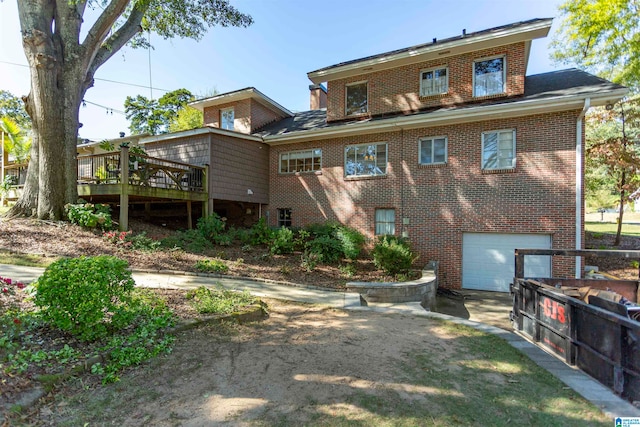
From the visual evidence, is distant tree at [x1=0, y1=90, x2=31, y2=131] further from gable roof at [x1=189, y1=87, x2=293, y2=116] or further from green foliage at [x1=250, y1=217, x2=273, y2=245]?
green foliage at [x1=250, y1=217, x2=273, y2=245]

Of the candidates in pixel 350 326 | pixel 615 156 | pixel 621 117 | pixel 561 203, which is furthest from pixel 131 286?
pixel 621 117

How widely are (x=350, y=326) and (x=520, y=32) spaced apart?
10.5 metres

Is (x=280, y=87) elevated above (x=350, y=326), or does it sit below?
above

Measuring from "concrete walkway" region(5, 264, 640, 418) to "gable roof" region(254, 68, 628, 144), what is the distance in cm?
582

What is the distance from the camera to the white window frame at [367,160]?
37.2 feet

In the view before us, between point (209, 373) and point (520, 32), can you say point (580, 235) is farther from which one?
point (209, 373)

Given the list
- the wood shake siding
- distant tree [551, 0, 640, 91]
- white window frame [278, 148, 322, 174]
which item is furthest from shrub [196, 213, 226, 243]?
distant tree [551, 0, 640, 91]

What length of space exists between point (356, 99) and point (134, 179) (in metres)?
8.99

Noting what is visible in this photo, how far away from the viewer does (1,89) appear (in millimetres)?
30781

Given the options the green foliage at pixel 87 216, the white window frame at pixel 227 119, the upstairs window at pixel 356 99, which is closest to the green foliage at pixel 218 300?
the green foliage at pixel 87 216

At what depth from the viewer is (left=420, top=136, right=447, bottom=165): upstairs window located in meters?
10.4

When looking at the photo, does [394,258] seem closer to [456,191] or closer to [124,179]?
[456,191]

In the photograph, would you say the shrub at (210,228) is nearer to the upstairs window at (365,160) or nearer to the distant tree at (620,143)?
the upstairs window at (365,160)

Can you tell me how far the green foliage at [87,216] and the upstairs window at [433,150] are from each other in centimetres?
1081
